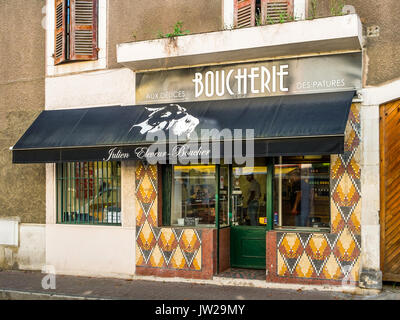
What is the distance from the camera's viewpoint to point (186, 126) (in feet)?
27.3

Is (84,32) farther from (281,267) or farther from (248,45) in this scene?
(281,267)

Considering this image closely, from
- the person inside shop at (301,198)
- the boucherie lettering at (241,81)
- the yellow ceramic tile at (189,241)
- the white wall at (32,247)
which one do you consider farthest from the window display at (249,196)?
the white wall at (32,247)

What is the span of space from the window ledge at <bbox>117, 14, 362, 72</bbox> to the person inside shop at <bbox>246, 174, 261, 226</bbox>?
2.37 meters

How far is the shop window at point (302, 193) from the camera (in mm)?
8031

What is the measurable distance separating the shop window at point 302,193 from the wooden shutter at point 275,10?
257cm

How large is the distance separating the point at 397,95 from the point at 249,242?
151 inches

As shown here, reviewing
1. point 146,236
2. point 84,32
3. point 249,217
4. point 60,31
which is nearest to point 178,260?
→ point 146,236

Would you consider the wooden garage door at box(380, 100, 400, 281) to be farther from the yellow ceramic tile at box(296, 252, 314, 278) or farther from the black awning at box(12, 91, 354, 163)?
the yellow ceramic tile at box(296, 252, 314, 278)

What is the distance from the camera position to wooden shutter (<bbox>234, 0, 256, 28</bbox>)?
8.54m

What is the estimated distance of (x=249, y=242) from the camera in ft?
29.4

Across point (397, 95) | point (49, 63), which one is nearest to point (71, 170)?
point (49, 63)

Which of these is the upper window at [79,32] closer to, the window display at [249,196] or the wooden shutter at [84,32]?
the wooden shutter at [84,32]

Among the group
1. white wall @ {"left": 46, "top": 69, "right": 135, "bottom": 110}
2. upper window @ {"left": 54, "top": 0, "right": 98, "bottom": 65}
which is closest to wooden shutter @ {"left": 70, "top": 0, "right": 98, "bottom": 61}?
upper window @ {"left": 54, "top": 0, "right": 98, "bottom": 65}
